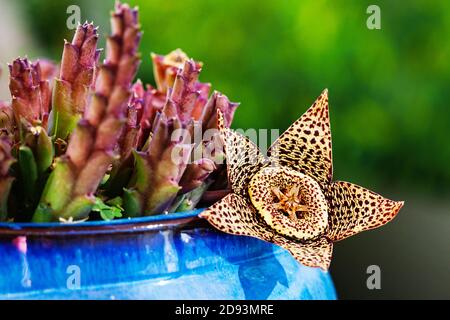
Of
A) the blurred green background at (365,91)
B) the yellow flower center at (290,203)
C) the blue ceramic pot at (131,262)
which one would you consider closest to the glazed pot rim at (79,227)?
the blue ceramic pot at (131,262)

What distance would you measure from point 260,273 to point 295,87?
86cm

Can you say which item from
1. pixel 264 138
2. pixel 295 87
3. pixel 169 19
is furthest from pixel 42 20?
pixel 264 138

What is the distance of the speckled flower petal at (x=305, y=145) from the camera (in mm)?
503

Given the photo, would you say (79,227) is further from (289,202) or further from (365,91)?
(365,91)

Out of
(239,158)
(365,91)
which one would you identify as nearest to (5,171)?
(239,158)

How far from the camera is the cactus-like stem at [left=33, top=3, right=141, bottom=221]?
35 cm

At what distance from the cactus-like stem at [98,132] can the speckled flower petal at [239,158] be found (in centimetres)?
10

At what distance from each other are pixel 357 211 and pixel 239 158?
3.6 inches

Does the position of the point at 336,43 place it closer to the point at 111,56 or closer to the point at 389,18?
the point at 389,18

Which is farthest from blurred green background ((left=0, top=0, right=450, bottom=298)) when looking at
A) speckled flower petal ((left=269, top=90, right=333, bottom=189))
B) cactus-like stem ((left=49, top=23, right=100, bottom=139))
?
cactus-like stem ((left=49, top=23, right=100, bottom=139))

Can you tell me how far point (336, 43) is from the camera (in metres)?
1.23

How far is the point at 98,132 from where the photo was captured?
0.37m

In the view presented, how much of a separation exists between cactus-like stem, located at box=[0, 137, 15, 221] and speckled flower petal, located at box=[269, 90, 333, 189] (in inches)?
7.6

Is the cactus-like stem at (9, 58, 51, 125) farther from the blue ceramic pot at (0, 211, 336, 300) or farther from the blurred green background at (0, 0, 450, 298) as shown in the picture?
the blurred green background at (0, 0, 450, 298)
